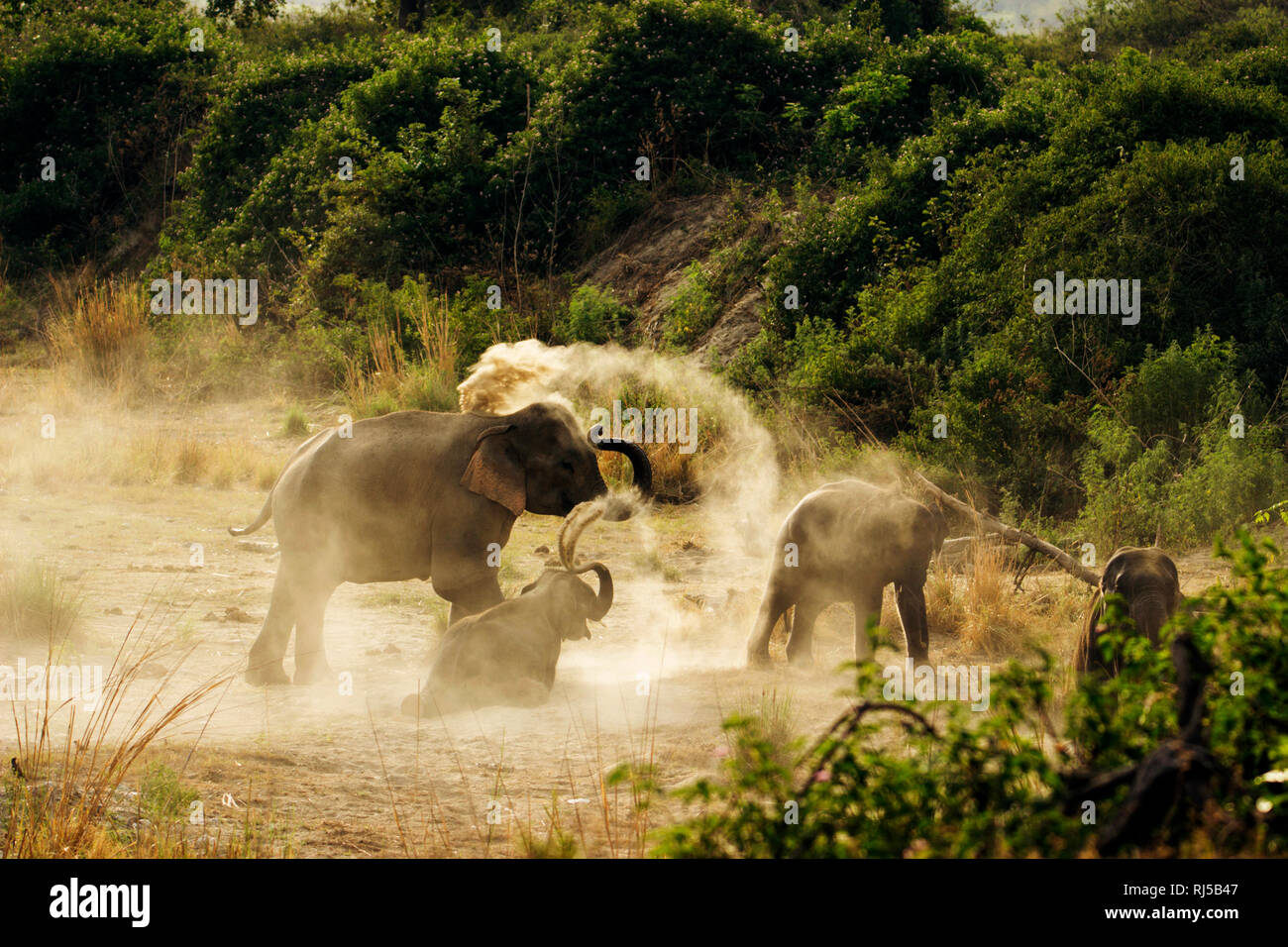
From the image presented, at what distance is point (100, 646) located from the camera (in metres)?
8.36

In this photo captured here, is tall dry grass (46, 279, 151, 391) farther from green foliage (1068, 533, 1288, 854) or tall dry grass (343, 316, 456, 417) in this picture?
green foliage (1068, 533, 1288, 854)

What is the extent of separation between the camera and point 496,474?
787cm

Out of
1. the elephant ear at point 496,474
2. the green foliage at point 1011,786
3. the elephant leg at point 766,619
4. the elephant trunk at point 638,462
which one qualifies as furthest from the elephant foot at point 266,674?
the green foliage at point 1011,786

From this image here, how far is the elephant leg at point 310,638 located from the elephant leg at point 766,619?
2507mm

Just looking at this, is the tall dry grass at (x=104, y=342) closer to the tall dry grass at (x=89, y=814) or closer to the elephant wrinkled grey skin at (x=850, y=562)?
the elephant wrinkled grey skin at (x=850, y=562)

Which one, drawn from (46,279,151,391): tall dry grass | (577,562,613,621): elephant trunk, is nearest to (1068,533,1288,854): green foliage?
(577,562,613,621): elephant trunk

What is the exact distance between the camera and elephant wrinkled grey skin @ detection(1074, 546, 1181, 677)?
6.73 meters

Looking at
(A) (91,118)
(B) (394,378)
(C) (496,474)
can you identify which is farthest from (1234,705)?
(A) (91,118)

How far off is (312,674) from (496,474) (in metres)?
1.56

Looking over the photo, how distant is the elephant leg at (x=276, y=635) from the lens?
7.75 metres

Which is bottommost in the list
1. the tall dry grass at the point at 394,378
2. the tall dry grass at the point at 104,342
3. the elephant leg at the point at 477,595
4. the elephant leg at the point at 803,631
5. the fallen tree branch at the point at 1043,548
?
the elephant leg at the point at 803,631

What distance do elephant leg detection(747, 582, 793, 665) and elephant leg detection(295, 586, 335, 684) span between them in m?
2.51

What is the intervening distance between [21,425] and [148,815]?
12.0 metres
